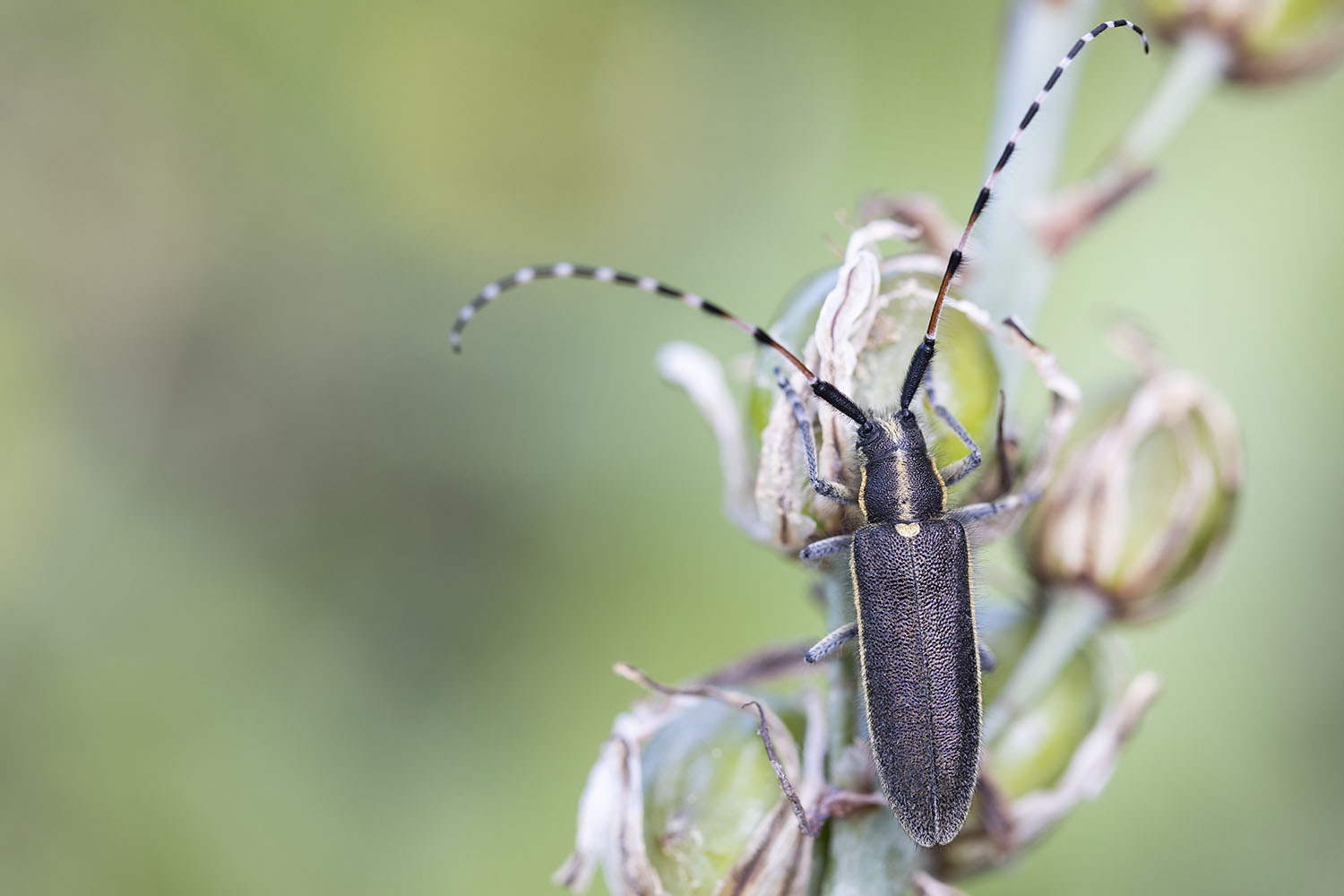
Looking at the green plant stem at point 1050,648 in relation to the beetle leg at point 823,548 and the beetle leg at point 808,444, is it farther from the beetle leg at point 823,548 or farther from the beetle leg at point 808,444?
the beetle leg at point 808,444

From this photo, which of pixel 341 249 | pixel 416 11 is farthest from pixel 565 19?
pixel 341 249

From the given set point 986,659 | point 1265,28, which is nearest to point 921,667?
point 986,659

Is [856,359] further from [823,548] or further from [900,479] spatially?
[900,479]

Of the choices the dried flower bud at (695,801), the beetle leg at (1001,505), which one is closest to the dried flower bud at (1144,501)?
the beetle leg at (1001,505)

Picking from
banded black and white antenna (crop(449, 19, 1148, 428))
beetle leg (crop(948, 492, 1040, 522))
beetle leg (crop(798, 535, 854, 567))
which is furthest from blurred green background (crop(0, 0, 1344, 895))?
banded black and white antenna (crop(449, 19, 1148, 428))

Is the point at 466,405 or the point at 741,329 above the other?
the point at 741,329

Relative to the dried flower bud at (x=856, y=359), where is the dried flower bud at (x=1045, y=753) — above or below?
below
